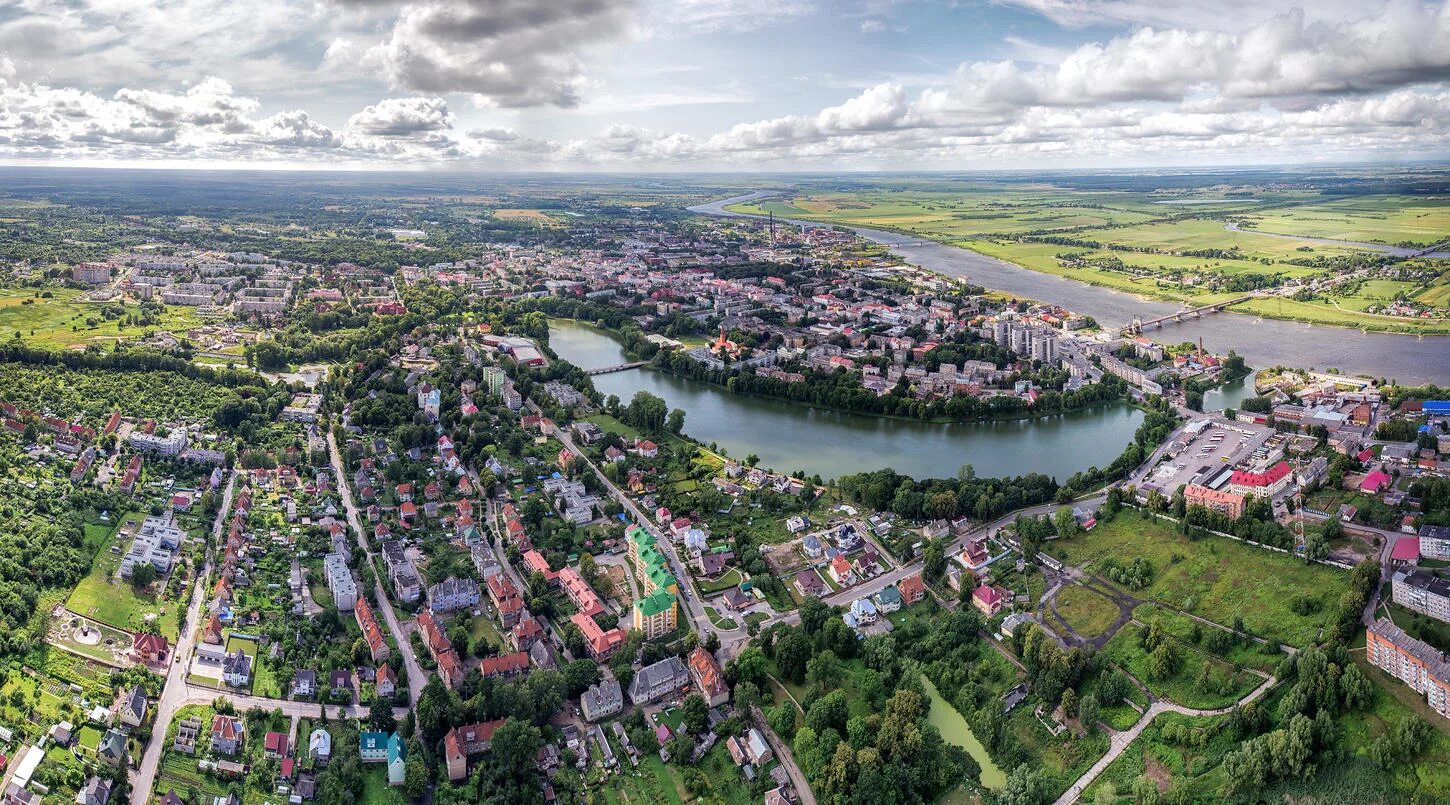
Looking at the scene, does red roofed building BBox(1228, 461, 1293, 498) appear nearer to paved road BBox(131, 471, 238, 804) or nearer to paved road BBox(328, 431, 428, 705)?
paved road BBox(328, 431, 428, 705)

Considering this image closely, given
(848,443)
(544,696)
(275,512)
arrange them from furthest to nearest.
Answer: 1. (848,443)
2. (275,512)
3. (544,696)

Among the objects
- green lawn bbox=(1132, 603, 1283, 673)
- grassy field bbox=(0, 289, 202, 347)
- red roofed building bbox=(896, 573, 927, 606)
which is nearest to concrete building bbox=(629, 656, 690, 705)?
red roofed building bbox=(896, 573, 927, 606)

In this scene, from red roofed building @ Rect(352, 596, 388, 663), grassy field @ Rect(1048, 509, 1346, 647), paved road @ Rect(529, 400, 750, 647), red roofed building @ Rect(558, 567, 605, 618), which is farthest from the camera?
red roofed building @ Rect(558, 567, 605, 618)

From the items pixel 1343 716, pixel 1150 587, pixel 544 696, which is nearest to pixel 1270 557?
pixel 1150 587

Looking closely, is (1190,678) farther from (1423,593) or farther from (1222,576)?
(1423,593)

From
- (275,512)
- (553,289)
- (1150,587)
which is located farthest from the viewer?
(553,289)

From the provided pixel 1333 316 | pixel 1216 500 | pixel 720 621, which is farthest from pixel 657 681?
pixel 1333 316

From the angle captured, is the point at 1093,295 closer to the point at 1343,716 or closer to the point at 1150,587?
the point at 1150,587
